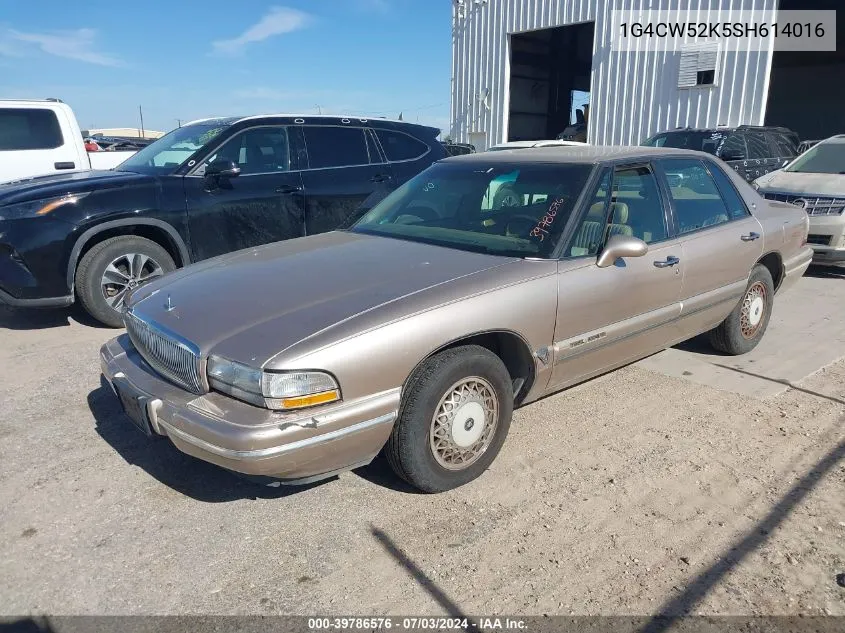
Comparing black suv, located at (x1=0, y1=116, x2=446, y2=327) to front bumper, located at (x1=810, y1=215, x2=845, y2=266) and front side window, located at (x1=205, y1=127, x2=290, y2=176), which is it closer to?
front side window, located at (x1=205, y1=127, x2=290, y2=176)

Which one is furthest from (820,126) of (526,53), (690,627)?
(690,627)

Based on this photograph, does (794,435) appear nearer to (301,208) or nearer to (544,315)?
(544,315)

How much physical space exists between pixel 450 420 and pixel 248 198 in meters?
3.95

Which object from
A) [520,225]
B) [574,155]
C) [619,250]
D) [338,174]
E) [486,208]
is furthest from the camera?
[338,174]

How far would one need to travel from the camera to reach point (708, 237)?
14.2ft

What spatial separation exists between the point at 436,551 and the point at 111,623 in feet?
4.05

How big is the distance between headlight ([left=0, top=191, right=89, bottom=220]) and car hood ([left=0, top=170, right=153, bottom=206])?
5 centimetres

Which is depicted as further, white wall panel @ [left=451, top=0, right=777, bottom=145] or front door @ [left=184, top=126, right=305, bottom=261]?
white wall panel @ [left=451, top=0, right=777, bottom=145]

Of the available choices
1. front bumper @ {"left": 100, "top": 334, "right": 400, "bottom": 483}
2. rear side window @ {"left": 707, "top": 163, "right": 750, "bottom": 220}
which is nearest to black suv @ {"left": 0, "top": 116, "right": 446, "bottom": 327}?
front bumper @ {"left": 100, "top": 334, "right": 400, "bottom": 483}

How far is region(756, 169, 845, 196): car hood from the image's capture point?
313 inches

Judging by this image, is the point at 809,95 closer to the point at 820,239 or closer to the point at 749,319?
the point at 820,239

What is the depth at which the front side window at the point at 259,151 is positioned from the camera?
626cm

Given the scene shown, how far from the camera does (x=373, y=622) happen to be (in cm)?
232

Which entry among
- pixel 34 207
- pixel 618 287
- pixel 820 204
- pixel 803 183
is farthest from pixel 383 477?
pixel 803 183
